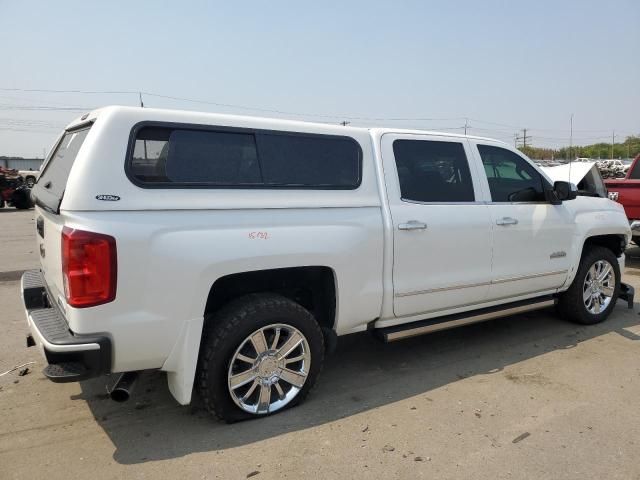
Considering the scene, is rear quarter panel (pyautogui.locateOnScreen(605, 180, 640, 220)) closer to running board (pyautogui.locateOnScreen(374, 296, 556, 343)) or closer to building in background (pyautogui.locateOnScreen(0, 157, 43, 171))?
running board (pyautogui.locateOnScreen(374, 296, 556, 343))

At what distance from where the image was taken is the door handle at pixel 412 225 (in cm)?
366

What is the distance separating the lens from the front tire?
3.06 m

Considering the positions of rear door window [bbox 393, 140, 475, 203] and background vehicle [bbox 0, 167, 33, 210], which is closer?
rear door window [bbox 393, 140, 475, 203]

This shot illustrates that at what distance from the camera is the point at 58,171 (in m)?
3.35

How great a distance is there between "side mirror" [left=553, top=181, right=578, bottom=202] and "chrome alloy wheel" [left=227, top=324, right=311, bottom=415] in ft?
9.45

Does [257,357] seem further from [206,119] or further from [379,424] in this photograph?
[206,119]

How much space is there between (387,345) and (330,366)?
0.75 metres

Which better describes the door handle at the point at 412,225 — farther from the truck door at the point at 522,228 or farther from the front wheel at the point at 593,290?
the front wheel at the point at 593,290

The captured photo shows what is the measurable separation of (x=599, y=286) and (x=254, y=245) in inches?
163

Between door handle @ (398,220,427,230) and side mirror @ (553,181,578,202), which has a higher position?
side mirror @ (553,181,578,202)

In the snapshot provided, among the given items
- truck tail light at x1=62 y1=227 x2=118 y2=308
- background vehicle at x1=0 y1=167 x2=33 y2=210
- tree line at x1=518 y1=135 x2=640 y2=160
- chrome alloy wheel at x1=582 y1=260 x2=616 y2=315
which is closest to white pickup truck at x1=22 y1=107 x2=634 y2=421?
truck tail light at x1=62 y1=227 x2=118 y2=308

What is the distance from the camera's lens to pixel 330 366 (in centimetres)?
425

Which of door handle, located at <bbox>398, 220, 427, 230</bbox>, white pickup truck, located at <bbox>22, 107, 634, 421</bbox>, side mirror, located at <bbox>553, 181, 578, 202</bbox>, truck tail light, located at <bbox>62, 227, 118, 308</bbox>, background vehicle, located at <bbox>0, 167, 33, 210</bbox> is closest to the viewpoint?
truck tail light, located at <bbox>62, 227, 118, 308</bbox>

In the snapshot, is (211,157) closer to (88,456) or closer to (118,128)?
(118,128)
